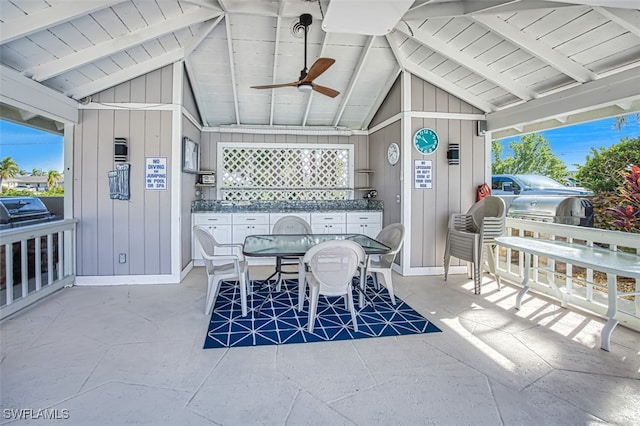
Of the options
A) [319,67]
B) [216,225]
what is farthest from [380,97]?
[216,225]

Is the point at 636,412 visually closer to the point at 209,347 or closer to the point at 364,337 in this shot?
the point at 364,337

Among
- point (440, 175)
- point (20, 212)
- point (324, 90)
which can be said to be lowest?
point (20, 212)

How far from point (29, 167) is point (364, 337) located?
20.3ft

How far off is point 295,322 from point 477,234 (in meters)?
2.49

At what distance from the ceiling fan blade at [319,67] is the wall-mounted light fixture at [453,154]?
2541mm

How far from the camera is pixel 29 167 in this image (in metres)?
5.23

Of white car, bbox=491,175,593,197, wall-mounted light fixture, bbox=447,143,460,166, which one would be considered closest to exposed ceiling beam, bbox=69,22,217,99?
wall-mounted light fixture, bbox=447,143,460,166

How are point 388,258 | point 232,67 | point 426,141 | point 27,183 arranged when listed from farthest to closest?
1. point 27,183
2. point 426,141
3. point 232,67
4. point 388,258

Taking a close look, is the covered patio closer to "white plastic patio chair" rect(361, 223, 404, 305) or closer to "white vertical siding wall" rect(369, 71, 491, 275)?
"white vertical siding wall" rect(369, 71, 491, 275)

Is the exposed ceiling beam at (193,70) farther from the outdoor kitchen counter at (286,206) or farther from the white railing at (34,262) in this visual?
the white railing at (34,262)

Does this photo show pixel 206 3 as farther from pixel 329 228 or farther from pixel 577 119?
pixel 577 119

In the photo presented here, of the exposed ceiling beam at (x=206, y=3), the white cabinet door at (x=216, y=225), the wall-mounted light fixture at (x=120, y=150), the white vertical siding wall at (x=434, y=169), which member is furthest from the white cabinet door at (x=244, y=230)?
the exposed ceiling beam at (x=206, y=3)

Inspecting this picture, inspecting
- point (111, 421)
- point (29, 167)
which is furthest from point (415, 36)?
point (29, 167)

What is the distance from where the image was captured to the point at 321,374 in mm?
2078
